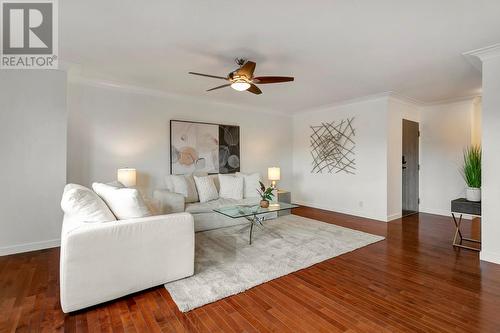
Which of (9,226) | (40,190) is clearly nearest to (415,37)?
(40,190)

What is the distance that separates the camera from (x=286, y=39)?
99.5 inches

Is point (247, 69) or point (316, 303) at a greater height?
point (247, 69)

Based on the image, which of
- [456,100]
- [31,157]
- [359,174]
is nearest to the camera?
[31,157]

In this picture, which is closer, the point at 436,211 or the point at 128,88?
the point at 128,88

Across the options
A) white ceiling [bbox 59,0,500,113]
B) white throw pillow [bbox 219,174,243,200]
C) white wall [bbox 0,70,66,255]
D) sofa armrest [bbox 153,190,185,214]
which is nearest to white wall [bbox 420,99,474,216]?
white ceiling [bbox 59,0,500,113]

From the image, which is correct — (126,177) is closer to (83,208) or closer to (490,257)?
(83,208)

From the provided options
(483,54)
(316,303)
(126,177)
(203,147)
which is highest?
(483,54)

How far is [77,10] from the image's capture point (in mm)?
2070

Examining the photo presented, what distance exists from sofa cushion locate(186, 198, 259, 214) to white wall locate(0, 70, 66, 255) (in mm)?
1742

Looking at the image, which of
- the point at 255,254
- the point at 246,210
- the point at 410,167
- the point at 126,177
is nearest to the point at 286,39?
the point at 246,210

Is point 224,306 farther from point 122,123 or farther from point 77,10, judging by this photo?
point 122,123

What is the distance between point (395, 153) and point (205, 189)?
145 inches

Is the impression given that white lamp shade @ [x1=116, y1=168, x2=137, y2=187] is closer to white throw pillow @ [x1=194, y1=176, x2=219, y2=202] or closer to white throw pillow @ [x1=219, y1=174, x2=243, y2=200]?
white throw pillow @ [x1=194, y1=176, x2=219, y2=202]

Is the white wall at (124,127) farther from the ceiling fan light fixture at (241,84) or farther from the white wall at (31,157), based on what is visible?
the ceiling fan light fixture at (241,84)
